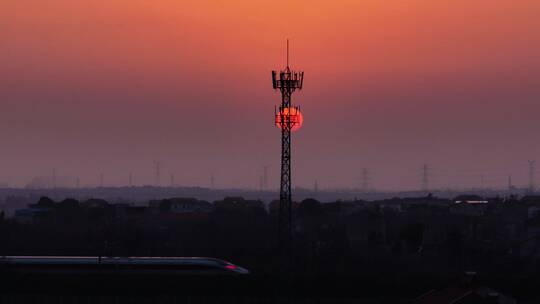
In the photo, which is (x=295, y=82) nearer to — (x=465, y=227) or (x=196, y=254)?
(x=196, y=254)

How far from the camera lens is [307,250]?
166 feet

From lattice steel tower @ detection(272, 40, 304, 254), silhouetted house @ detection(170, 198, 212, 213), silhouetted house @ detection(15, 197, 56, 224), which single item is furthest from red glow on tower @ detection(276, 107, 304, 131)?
silhouetted house @ detection(170, 198, 212, 213)

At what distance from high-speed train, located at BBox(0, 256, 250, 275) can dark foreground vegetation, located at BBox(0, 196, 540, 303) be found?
88 centimetres

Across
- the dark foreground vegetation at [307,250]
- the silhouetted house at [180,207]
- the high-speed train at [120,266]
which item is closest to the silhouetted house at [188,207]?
the silhouetted house at [180,207]

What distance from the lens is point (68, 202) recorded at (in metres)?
79.8

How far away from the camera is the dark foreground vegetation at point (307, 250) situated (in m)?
33.1

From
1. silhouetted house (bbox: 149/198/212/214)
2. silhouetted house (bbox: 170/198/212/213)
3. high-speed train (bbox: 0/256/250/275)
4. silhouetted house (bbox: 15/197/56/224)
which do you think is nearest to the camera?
high-speed train (bbox: 0/256/250/275)

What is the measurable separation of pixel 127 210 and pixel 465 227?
24.2 meters

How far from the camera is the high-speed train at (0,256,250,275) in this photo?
3756cm

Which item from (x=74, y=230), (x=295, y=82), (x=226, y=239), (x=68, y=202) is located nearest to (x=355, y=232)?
(x=226, y=239)

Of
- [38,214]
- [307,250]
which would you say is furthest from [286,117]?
[38,214]

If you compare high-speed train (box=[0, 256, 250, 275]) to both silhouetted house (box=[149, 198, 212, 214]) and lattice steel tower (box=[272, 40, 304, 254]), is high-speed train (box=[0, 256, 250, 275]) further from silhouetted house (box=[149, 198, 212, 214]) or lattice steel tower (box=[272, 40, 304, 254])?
silhouetted house (box=[149, 198, 212, 214])

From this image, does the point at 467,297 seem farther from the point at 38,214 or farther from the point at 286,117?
the point at 38,214

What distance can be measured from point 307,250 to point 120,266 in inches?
546
